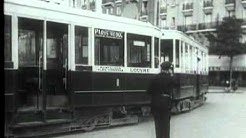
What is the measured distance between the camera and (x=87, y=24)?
40.0 feet

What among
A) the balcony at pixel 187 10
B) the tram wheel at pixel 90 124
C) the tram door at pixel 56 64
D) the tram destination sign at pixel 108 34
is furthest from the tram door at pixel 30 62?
the balcony at pixel 187 10

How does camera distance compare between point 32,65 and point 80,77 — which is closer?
point 32,65

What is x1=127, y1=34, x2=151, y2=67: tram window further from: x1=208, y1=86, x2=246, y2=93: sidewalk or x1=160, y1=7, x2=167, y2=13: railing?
x1=208, y1=86, x2=246, y2=93: sidewalk

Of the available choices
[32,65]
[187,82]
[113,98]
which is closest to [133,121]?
[113,98]

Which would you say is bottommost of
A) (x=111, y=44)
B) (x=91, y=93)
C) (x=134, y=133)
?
(x=134, y=133)

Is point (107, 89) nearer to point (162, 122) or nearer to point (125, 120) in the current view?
point (125, 120)

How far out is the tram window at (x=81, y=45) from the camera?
38.9ft

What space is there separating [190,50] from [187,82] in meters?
1.75

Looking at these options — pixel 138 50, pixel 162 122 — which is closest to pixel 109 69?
pixel 138 50

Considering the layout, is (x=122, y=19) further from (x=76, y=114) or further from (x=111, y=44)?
(x=76, y=114)

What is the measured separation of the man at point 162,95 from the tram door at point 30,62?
10.3 feet

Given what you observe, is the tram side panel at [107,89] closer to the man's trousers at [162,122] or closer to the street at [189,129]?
the street at [189,129]

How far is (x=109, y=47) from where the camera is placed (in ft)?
42.1

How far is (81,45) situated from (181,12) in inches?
568
